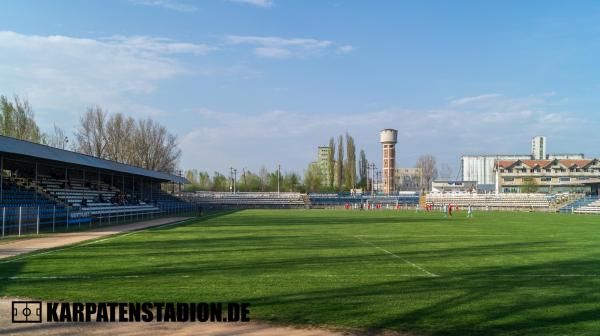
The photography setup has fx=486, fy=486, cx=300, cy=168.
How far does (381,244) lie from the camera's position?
19.9 meters

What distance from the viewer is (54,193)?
34.9m

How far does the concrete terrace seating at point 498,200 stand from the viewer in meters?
72.4

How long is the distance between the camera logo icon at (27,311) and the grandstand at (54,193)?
56.3ft

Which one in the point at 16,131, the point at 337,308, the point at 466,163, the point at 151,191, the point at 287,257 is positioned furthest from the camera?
the point at 466,163

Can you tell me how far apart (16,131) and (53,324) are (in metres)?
54.4

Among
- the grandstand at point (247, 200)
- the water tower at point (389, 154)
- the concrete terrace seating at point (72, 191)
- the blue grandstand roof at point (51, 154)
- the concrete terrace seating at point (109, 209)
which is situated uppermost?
the water tower at point (389, 154)

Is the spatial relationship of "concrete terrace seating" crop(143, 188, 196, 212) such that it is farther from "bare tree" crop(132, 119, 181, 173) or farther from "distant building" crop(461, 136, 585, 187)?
"distant building" crop(461, 136, 585, 187)

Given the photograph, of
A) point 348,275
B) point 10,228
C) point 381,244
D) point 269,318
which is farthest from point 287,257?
point 10,228

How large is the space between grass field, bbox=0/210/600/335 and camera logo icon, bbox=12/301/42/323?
534 mm

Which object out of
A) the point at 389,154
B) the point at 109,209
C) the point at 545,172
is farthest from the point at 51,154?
the point at 389,154

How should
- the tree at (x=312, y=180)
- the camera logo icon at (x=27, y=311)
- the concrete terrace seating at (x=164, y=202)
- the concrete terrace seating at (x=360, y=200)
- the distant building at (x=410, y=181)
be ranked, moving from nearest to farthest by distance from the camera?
1. the camera logo icon at (x=27, y=311)
2. the concrete terrace seating at (x=164, y=202)
3. the concrete terrace seating at (x=360, y=200)
4. the tree at (x=312, y=180)
5. the distant building at (x=410, y=181)

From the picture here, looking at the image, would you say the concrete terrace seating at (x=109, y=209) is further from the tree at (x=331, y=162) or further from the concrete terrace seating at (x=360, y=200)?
the tree at (x=331, y=162)

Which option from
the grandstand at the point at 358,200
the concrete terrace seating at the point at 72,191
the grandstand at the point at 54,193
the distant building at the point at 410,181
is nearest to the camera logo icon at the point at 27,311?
the grandstand at the point at 54,193

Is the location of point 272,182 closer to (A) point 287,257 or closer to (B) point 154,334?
(A) point 287,257
